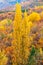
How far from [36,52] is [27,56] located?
201 cm

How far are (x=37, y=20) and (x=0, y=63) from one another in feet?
109

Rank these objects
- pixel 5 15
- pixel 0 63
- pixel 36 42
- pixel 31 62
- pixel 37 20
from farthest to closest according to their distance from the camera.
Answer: pixel 5 15
pixel 37 20
pixel 36 42
pixel 31 62
pixel 0 63

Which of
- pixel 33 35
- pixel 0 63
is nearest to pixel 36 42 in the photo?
pixel 33 35

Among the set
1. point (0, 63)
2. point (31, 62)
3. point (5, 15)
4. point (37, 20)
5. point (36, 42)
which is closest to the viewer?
point (0, 63)

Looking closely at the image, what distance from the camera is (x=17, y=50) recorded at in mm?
38531

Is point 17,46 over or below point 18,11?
below

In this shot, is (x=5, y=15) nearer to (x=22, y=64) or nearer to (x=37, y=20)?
(x=37, y=20)

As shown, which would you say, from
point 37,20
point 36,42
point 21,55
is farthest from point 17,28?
point 37,20

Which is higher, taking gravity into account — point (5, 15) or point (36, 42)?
point (36, 42)

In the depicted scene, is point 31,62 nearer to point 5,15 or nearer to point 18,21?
point 18,21

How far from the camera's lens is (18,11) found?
39.9m

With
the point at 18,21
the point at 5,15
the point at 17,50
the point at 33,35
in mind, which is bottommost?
the point at 5,15

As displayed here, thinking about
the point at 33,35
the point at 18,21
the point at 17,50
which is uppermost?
the point at 18,21

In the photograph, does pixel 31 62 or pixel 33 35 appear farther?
pixel 33 35
